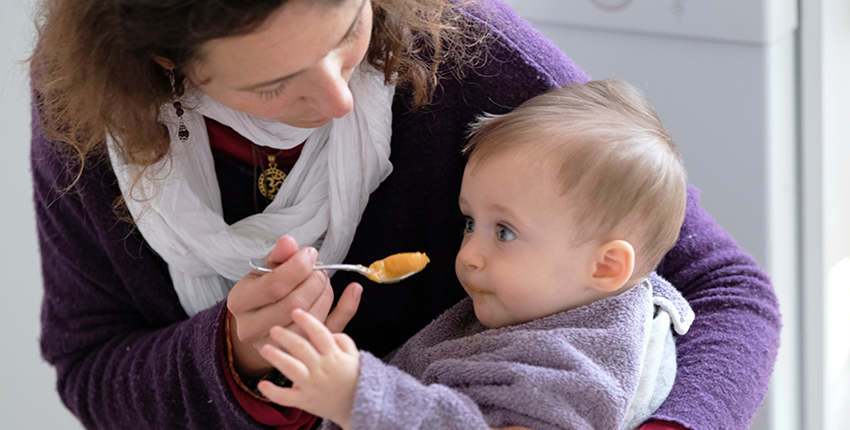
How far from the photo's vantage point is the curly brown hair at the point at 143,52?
71cm

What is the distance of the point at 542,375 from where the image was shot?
2.62 feet

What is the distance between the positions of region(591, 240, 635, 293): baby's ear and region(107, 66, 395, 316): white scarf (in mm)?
300

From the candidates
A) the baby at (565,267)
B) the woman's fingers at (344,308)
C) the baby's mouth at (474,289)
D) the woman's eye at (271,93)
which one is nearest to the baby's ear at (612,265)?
the baby at (565,267)

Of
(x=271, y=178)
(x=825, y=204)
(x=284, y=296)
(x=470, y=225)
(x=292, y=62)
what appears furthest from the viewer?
(x=825, y=204)

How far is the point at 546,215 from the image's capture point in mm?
858

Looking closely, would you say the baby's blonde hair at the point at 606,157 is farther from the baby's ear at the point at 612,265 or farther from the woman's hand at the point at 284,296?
the woman's hand at the point at 284,296

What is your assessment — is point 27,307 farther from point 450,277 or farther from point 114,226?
point 450,277

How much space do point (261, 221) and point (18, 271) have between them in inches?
37.4

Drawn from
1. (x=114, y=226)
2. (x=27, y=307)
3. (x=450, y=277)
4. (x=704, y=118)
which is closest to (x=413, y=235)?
(x=450, y=277)

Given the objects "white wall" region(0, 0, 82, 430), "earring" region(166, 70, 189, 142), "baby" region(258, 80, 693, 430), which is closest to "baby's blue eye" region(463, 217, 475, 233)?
"baby" region(258, 80, 693, 430)

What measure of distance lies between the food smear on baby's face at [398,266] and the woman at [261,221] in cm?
5

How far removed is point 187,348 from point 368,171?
1.00ft

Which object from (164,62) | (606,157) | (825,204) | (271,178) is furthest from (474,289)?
(825,204)

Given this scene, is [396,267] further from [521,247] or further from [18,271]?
[18,271]
